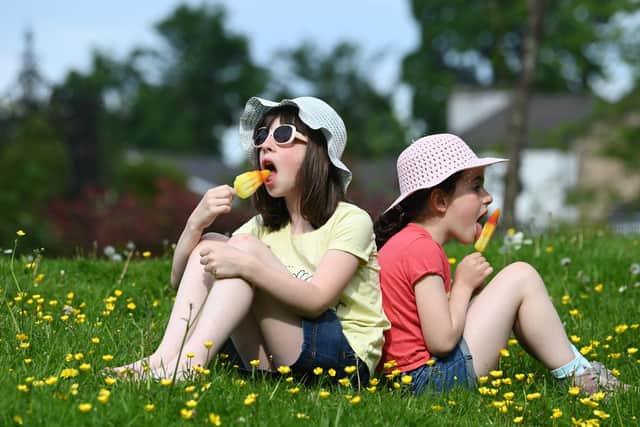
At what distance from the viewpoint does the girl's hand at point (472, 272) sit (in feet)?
12.2

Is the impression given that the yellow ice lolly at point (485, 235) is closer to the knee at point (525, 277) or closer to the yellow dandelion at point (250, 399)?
the knee at point (525, 277)

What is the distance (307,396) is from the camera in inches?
126

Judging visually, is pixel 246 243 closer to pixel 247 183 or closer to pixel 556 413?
pixel 247 183

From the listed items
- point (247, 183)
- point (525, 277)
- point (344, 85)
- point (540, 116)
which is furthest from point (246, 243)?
point (344, 85)

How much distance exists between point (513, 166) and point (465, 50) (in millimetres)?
38586

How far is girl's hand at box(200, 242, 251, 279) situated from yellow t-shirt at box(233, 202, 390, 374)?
34cm

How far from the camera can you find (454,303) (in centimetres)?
370

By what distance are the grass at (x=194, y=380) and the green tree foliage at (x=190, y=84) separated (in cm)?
5749

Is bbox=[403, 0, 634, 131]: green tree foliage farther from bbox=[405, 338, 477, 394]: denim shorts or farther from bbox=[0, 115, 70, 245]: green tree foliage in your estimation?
bbox=[405, 338, 477, 394]: denim shorts

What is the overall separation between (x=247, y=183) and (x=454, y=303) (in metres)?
0.90

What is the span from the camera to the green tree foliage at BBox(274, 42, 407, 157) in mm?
55000

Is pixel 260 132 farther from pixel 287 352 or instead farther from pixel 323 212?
pixel 287 352

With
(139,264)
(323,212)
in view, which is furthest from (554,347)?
(139,264)

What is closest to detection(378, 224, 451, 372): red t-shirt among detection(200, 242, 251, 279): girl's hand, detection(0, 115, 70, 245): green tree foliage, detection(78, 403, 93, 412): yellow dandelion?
detection(200, 242, 251, 279): girl's hand
